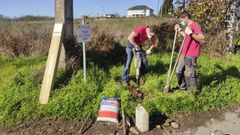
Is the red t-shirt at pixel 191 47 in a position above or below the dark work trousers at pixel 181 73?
above

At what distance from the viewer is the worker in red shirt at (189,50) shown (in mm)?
6988

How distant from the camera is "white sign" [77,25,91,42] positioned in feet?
24.0

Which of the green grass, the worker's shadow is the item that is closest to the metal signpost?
the green grass

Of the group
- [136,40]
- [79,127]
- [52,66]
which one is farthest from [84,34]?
[79,127]

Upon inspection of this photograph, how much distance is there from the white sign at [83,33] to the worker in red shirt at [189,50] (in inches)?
73.4

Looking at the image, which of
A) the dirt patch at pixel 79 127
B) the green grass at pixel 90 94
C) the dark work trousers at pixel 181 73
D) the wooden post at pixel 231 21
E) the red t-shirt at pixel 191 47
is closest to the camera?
the dirt patch at pixel 79 127

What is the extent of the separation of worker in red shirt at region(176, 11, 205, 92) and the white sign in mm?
1864

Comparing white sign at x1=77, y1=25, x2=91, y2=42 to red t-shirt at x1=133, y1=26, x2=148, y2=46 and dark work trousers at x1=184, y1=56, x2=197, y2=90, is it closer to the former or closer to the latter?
red t-shirt at x1=133, y1=26, x2=148, y2=46

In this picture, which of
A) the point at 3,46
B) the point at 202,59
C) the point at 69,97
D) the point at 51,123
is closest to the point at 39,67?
the point at 69,97

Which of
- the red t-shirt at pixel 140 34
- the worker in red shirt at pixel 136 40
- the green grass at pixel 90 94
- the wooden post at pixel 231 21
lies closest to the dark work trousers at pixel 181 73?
the green grass at pixel 90 94

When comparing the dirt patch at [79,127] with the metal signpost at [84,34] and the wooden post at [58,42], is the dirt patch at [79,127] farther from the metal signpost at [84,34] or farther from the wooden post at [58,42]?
the metal signpost at [84,34]

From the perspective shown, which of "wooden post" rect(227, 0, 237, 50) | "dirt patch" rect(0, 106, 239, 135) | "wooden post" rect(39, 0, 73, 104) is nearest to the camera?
"dirt patch" rect(0, 106, 239, 135)

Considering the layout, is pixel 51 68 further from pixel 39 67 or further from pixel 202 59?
pixel 202 59

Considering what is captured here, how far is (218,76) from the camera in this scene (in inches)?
341
